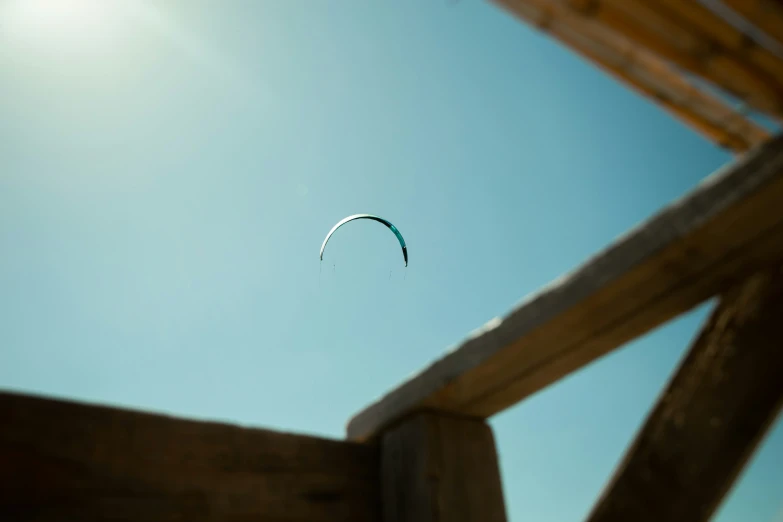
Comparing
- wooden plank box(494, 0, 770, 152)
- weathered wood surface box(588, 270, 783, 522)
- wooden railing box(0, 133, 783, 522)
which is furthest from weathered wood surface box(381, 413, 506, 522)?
wooden plank box(494, 0, 770, 152)

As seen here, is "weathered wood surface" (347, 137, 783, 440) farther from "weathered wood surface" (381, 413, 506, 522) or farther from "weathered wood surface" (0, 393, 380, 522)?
"weathered wood surface" (0, 393, 380, 522)

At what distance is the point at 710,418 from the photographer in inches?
37.8

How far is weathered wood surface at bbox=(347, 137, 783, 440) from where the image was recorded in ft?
3.00

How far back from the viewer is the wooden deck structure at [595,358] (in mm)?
936

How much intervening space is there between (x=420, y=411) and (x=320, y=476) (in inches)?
11.2

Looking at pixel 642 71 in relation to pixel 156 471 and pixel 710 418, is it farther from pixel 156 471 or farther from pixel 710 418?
pixel 156 471

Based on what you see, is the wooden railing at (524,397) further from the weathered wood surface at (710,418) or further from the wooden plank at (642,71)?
the wooden plank at (642,71)

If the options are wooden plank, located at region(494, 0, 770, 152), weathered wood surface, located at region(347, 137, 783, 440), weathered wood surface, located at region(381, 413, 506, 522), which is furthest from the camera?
weathered wood surface, located at region(381, 413, 506, 522)

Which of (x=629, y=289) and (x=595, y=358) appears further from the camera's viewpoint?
(x=595, y=358)

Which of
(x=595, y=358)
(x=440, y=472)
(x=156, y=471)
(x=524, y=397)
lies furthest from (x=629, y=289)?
(x=156, y=471)

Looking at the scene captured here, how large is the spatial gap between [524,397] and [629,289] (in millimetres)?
430

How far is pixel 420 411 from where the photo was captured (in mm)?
1328

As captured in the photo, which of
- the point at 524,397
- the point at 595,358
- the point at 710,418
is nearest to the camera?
the point at 710,418

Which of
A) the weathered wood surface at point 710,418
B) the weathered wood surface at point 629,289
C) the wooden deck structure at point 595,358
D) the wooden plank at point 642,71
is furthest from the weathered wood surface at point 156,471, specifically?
the wooden plank at point 642,71
